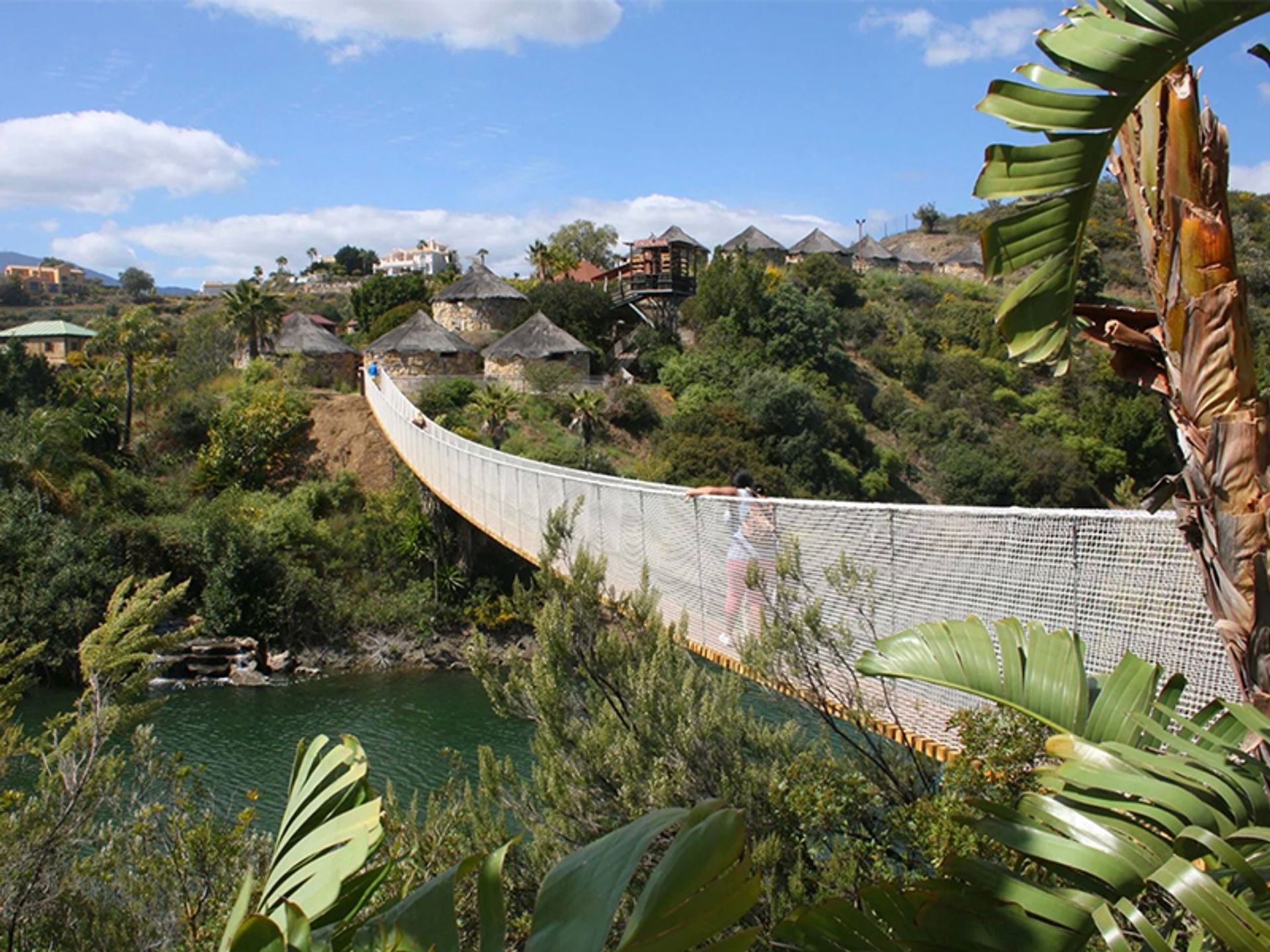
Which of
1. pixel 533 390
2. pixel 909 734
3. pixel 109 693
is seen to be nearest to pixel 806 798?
pixel 909 734

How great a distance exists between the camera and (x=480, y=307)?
31562 mm

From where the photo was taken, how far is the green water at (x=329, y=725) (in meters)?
12.2

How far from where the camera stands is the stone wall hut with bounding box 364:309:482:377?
27.2 meters

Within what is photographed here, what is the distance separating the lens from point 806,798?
4.05 meters

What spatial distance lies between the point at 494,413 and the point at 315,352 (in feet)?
24.7

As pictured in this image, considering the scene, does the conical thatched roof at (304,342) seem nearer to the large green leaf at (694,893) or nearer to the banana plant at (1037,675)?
the banana plant at (1037,675)

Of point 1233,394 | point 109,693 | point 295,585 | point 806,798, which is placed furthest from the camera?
point 295,585

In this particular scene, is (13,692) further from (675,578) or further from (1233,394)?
(1233,394)

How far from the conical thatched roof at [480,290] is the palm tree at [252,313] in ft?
17.2

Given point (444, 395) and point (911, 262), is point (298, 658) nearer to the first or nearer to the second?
point (444, 395)

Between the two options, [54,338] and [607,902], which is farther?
[54,338]

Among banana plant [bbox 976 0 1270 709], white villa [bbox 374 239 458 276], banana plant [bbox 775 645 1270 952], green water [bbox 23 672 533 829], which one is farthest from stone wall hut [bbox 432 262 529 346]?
white villa [bbox 374 239 458 276]

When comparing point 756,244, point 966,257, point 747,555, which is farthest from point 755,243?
point 747,555

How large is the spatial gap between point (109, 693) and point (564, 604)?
8.54ft
